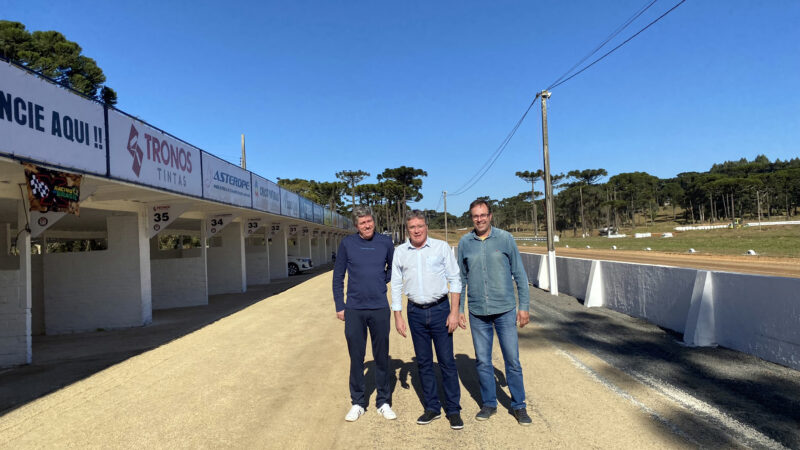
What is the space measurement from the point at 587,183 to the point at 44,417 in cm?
10126

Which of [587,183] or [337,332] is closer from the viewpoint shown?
[337,332]

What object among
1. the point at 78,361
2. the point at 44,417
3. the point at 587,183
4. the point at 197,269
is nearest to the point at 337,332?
the point at 78,361

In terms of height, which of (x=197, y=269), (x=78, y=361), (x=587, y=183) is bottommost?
(x=78, y=361)

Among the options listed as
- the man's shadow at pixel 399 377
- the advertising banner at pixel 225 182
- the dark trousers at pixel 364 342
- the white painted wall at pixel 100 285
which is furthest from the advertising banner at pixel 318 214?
Answer: the dark trousers at pixel 364 342

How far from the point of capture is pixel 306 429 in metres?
3.93

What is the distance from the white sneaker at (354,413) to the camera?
13.4ft

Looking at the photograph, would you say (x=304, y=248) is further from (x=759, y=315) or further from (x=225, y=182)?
(x=759, y=315)

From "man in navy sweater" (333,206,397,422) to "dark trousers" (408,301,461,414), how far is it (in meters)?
0.33

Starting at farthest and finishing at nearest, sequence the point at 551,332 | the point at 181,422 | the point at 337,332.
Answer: the point at 337,332 → the point at 551,332 → the point at 181,422

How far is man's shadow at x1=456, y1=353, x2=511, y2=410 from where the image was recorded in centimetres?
455

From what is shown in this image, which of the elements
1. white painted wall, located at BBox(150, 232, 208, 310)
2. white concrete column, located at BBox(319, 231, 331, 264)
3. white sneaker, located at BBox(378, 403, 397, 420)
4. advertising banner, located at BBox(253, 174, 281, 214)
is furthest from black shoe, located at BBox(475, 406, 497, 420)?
white concrete column, located at BBox(319, 231, 331, 264)

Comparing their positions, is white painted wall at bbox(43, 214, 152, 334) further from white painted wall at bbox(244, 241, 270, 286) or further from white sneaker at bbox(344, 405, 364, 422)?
white painted wall at bbox(244, 241, 270, 286)

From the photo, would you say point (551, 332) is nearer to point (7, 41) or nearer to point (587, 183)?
point (7, 41)

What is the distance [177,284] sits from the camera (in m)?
15.0
